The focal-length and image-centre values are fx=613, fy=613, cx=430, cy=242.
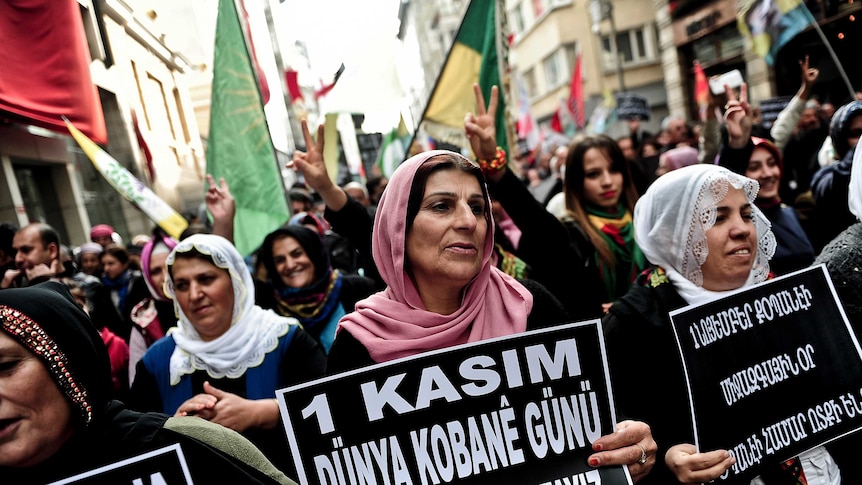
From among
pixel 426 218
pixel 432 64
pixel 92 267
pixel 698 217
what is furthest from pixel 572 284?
pixel 432 64

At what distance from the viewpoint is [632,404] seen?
6.19 feet

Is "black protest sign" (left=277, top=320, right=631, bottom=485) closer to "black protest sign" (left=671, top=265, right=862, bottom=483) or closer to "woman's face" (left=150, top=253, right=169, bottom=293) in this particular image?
"black protest sign" (left=671, top=265, right=862, bottom=483)

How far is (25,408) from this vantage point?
52.2 inches

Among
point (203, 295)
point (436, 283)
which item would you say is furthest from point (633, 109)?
point (436, 283)

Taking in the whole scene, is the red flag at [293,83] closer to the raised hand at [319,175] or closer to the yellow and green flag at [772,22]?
the yellow and green flag at [772,22]

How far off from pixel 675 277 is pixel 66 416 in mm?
1822

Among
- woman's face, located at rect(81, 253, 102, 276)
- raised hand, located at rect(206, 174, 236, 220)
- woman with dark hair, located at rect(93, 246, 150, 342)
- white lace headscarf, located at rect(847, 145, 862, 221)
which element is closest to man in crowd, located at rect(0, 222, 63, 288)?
woman with dark hair, located at rect(93, 246, 150, 342)

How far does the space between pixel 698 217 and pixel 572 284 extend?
0.79m

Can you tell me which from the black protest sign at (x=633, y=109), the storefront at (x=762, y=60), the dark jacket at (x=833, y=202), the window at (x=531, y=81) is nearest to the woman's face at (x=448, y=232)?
the dark jacket at (x=833, y=202)

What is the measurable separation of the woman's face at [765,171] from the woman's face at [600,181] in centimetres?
81

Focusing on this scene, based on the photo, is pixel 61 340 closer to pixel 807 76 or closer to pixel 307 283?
pixel 307 283

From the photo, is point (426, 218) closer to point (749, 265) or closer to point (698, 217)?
point (698, 217)

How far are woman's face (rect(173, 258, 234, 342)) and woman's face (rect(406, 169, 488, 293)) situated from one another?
1216 mm

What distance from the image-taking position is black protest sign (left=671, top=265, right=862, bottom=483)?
1646mm
